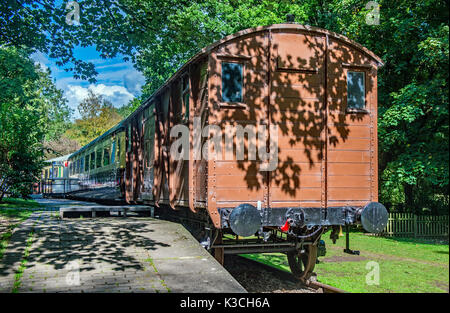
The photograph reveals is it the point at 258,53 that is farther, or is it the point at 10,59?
the point at 10,59

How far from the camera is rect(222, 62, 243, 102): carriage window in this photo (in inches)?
270

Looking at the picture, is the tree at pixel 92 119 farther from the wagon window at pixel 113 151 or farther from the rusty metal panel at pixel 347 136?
the rusty metal panel at pixel 347 136

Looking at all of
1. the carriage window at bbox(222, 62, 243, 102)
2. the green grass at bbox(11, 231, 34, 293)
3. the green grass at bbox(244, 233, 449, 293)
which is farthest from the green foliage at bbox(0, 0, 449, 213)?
the green grass at bbox(11, 231, 34, 293)

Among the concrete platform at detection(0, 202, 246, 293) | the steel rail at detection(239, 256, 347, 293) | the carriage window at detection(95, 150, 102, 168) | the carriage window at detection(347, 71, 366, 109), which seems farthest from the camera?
the carriage window at detection(95, 150, 102, 168)

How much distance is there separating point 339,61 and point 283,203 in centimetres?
282

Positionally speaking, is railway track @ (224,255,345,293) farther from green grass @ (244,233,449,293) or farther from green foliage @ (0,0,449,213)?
green foliage @ (0,0,449,213)

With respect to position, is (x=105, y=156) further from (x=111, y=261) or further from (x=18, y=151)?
(x=111, y=261)

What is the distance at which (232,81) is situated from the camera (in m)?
6.90

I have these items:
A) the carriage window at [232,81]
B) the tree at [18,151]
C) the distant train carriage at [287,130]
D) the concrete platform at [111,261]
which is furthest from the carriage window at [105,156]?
the carriage window at [232,81]

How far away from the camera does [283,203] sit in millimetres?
6832

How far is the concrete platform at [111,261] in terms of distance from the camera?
5262 mm

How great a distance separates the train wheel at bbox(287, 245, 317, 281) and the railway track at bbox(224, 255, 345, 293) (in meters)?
0.19

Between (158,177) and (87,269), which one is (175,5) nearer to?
(158,177)

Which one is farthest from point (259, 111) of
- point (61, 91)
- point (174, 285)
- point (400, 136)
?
point (61, 91)
